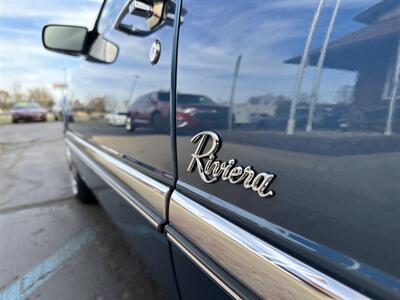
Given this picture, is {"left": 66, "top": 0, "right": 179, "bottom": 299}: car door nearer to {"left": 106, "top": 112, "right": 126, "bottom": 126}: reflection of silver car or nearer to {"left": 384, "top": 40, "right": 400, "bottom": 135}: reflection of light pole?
{"left": 106, "top": 112, "right": 126, "bottom": 126}: reflection of silver car

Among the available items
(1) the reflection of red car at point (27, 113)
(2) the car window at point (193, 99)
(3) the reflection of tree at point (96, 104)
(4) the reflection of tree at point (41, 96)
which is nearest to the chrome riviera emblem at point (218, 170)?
(2) the car window at point (193, 99)

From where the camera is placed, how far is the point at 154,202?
1552 mm

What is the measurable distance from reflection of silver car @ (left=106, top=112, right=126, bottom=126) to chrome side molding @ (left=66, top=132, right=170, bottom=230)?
23 cm

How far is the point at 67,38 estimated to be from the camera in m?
2.73

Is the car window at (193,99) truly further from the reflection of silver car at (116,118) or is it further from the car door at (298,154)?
the reflection of silver car at (116,118)

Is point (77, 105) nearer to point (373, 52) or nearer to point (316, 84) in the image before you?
point (316, 84)

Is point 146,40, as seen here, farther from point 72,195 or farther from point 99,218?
point 72,195

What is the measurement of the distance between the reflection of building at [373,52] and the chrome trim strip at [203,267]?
620mm

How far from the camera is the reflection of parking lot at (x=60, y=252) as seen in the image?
260 cm

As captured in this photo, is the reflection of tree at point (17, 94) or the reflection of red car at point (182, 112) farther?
the reflection of tree at point (17, 94)

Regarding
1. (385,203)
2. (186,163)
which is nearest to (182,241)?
(186,163)

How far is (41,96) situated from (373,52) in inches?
1676

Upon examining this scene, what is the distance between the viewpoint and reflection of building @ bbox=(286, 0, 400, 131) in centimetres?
73

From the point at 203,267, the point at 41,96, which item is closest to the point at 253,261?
the point at 203,267
